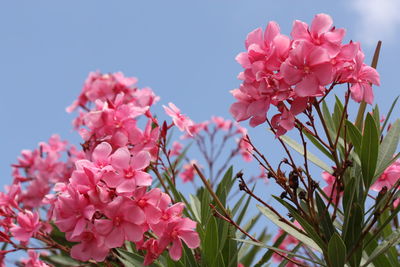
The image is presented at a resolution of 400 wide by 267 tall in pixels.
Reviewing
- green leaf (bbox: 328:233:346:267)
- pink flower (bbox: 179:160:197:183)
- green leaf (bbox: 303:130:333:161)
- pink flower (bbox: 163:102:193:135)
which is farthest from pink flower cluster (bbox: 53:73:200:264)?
pink flower (bbox: 179:160:197:183)

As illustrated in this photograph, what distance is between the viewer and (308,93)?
1307 mm

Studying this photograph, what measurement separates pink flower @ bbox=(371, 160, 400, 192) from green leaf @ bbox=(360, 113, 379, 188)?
0.55ft

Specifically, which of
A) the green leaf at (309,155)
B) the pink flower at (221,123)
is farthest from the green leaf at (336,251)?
the pink flower at (221,123)

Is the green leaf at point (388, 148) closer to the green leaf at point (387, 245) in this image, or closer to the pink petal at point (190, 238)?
the green leaf at point (387, 245)

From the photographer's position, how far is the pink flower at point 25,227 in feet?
6.01

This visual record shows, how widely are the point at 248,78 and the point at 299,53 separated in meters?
0.16

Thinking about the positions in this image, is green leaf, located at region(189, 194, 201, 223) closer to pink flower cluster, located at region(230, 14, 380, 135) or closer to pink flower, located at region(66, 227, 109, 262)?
pink flower, located at region(66, 227, 109, 262)

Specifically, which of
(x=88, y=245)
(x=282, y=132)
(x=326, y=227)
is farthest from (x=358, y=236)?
(x=88, y=245)

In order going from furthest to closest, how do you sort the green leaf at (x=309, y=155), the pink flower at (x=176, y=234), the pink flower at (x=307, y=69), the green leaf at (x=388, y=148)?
1. the green leaf at (x=309, y=155)
2. the green leaf at (x=388, y=148)
3. the pink flower at (x=176, y=234)
4. the pink flower at (x=307, y=69)

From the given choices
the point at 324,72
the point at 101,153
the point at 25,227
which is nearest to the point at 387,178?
the point at 324,72

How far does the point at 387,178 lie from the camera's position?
1.71 meters

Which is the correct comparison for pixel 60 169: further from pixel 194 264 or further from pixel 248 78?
pixel 248 78

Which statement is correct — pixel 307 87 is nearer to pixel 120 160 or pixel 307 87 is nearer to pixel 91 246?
pixel 120 160

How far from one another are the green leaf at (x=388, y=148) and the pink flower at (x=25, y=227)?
1.14m
